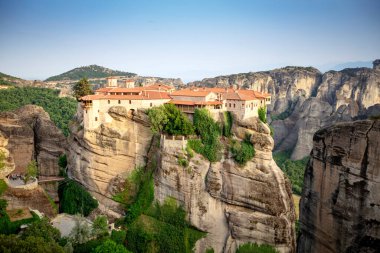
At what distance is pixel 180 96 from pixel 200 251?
1659 centimetres

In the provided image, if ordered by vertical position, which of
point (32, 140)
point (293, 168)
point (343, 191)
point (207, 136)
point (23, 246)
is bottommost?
point (293, 168)

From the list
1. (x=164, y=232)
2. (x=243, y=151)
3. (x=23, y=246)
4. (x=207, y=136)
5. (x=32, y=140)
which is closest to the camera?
(x=23, y=246)

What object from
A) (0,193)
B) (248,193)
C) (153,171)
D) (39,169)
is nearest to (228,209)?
(248,193)

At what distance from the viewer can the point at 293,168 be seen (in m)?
69.3

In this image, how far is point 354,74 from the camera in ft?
332

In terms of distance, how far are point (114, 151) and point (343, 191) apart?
26633 mm

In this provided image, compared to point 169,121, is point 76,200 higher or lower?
lower

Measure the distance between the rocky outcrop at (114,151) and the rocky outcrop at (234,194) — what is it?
3.35 metres

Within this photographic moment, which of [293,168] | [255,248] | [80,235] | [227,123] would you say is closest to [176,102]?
[227,123]

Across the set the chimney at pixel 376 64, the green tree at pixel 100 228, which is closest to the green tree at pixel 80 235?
the green tree at pixel 100 228

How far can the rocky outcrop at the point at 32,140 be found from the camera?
4388 centimetres

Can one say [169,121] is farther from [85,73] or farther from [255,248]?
[85,73]

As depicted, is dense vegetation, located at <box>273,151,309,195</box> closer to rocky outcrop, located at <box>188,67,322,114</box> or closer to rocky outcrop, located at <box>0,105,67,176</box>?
rocky outcrop, located at <box>188,67,322,114</box>

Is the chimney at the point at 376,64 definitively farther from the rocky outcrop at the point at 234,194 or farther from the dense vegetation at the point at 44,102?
the rocky outcrop at the point at 234,194
